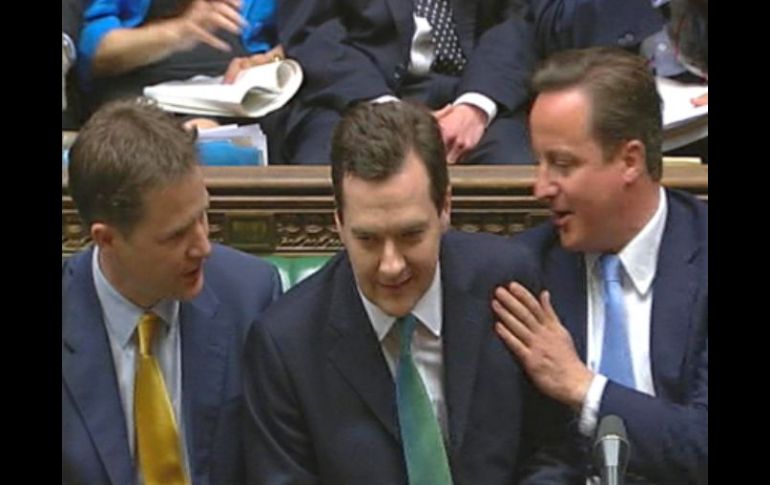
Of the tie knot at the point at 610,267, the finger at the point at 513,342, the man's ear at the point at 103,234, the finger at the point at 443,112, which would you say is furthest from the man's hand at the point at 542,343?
the man's ear at the point at 103,234

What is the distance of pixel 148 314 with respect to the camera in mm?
3164

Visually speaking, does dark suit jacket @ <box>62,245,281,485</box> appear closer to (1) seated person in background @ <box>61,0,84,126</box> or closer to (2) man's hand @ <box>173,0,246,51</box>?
(1) seated person in background @ <box>61,0,84,126</box>

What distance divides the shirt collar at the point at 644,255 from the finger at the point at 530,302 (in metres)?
0.11

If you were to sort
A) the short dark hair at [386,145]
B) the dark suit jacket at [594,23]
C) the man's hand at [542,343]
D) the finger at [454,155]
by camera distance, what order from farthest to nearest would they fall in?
the dark suit jacket at [594,23], the finger at [454,155], the man's hand at [542,343], the short dark hair at [386,145]

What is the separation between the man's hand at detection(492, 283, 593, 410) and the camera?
10.4 feet

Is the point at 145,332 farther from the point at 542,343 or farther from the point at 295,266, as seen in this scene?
the point at 542,343

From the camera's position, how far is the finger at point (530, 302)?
10.5ft

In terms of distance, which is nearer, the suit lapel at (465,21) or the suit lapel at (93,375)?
the suit lapel at (93,375)

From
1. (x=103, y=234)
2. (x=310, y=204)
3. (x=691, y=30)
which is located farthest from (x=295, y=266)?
(x=691, y=30)

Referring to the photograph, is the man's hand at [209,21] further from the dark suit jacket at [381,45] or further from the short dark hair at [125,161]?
the short dark hair at [125,161]

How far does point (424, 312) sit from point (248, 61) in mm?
597

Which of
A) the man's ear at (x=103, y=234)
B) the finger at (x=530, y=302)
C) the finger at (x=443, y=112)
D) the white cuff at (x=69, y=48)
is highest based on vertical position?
the white cuff at (x=69, y=48)
